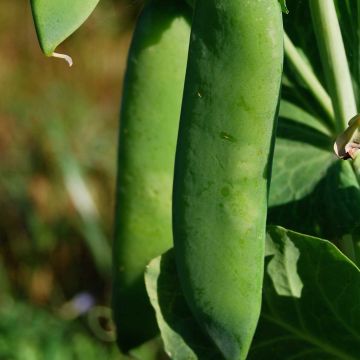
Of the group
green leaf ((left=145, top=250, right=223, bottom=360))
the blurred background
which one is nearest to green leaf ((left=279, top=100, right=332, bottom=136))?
green leaf ((left=145, top=250, right=223, bottom=360))

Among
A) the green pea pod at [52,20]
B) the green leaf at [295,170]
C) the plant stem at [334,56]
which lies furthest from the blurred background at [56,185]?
the green pea pod at [52,20]

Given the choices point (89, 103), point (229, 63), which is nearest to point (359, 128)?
point (229, 63)

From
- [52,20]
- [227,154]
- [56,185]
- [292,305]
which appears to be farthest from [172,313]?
[56,185]

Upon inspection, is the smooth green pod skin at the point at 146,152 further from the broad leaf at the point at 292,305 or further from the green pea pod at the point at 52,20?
the green pea pod at the point at 52,20

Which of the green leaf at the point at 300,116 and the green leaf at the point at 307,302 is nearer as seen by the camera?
the green leaf at the point at 307,302

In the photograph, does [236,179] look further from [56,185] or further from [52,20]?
[56,185]

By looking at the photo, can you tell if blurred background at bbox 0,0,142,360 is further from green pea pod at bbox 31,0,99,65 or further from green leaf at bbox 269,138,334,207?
green pea pod at bbox 31,0,99,65
